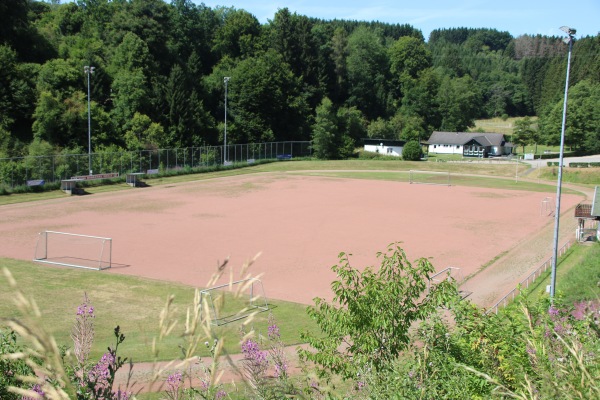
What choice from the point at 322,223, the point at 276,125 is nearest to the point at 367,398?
the point at 322,223

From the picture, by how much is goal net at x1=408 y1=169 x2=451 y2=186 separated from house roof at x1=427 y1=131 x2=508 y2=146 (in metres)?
29.5

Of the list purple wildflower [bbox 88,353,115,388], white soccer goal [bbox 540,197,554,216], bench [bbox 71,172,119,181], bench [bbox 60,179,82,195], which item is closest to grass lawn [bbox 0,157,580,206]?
bench [bbox 71,172,119,181]

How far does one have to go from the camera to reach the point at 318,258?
105ft

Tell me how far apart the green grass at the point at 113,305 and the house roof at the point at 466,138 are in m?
86.3

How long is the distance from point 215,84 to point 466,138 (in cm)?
4569

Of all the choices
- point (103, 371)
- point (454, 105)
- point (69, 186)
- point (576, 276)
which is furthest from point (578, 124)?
point (103, 371)

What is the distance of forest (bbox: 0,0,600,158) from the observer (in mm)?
71625

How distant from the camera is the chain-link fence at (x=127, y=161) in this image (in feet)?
175

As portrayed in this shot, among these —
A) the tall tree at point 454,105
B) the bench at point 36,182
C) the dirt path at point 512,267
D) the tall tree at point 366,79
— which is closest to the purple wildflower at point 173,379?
the dirt path at point 512,267

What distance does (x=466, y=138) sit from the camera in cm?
10462

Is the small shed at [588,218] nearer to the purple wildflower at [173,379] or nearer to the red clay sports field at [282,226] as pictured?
the red clay sports field at [282,226]

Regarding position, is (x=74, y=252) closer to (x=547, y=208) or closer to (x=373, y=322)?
(x=373, y=322)

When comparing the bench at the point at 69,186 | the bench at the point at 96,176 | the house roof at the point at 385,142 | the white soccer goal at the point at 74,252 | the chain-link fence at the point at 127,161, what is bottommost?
the white soccer goal at the point at 74,252

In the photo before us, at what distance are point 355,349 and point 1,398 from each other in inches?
235
